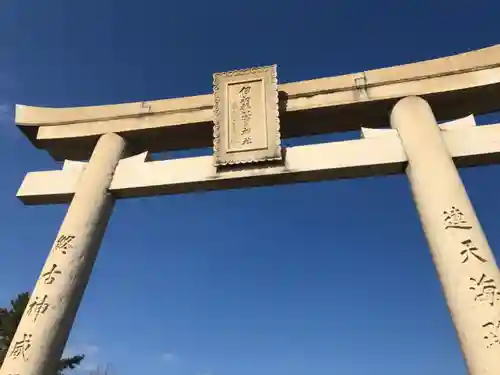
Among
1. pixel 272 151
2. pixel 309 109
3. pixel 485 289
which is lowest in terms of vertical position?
pixel 485 289

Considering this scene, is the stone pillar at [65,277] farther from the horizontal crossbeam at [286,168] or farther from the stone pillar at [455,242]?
the stone pillar at [455,242]

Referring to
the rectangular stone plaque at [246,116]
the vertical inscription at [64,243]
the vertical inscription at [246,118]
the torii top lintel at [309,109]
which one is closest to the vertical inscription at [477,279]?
the torii top lintel at [309,109]

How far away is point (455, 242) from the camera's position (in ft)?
11.8

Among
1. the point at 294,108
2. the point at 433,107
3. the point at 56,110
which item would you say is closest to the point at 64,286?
the point at 56,110

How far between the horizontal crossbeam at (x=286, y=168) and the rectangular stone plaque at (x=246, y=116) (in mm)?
152

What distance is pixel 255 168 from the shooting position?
4.69 m

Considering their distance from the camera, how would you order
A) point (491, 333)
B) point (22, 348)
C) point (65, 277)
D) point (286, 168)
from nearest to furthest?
point (491, 333) < point (22, 348) < point (65, 277) < point (286, 168)

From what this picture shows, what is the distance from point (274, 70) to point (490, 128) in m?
2.44

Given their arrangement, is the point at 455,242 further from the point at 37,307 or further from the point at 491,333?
the point at 37,307

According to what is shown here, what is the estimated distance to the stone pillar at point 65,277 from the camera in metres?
3.90

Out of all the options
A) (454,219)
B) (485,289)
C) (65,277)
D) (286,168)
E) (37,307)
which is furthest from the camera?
(286,168)

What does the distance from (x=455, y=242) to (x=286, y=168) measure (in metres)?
1.80

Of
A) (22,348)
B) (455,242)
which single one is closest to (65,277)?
(22,348)

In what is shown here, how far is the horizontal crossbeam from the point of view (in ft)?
14.3
